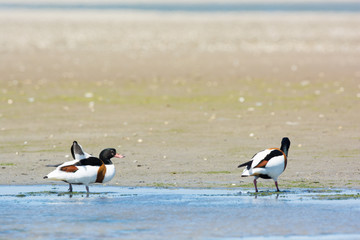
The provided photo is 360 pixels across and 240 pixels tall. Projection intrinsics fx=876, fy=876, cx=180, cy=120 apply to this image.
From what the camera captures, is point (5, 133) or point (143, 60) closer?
Answer: point (5, 133)

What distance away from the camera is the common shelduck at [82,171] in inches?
485

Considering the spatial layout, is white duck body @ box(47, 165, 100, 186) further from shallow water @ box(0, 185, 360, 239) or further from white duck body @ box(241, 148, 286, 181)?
white duck body @ box(241, 148, 286, 181)

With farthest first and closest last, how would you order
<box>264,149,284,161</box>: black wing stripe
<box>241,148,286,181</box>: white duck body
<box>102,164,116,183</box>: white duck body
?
<box>102,164,116,183</box>: white duck body, <box>264,149,284,161</box>: black wing stripe, <box>241,148,286,181</box>: white duck body

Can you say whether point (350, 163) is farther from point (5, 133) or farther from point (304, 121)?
point (5, 133)

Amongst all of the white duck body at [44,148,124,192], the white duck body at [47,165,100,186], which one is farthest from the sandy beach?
the white duck body at [47,165,100,186]

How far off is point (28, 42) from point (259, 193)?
30174mm

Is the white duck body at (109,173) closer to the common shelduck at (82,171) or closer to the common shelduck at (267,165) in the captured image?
the common shelduck at (82,171)

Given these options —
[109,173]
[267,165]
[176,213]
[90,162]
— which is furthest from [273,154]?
[90,162]

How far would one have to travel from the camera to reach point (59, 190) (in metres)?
12.9

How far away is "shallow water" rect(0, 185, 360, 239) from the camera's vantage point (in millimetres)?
9891

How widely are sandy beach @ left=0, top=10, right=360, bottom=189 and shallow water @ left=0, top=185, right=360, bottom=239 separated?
0.84m

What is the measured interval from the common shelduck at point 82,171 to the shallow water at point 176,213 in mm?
241

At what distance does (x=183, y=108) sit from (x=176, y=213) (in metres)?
10.4

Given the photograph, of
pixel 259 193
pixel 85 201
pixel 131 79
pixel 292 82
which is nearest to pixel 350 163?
pixel 259 193
